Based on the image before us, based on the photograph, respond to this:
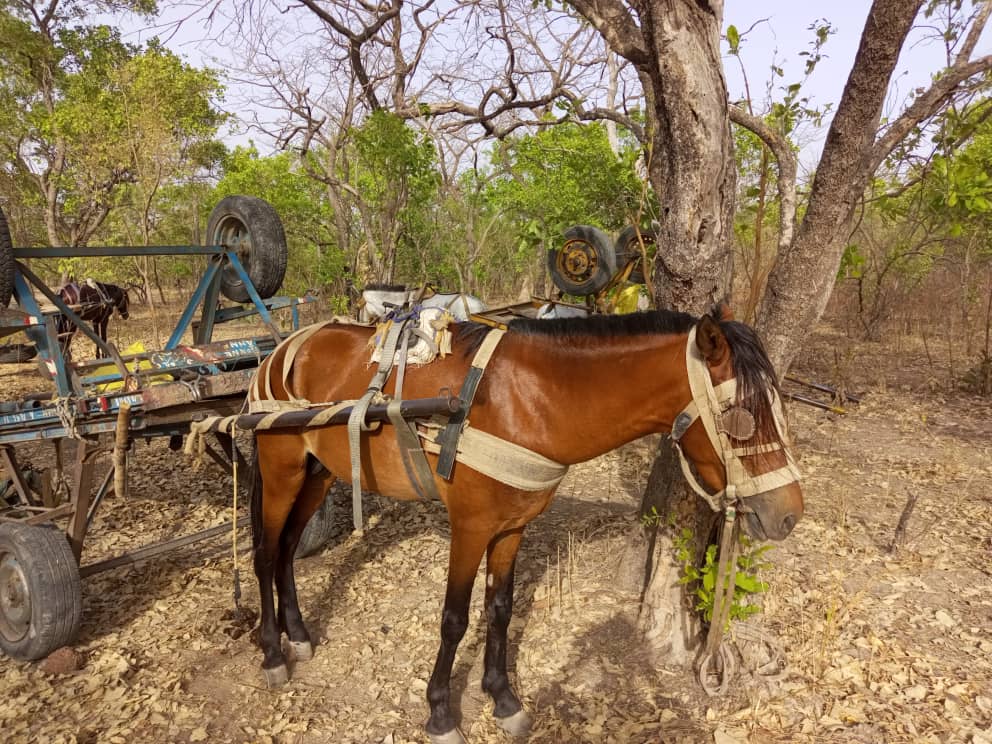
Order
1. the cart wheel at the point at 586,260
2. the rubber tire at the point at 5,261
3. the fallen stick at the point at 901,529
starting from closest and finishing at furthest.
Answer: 1. the rubber tire at the point at 5,261
2. the fallen stick at the point at 901,529
3. the cart wheel at the point at 586,260

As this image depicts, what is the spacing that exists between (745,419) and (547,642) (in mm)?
2153

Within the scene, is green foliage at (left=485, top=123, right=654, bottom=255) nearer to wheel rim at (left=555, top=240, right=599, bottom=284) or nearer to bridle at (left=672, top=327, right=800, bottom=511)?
wheel rim at (left=555, top=240, right=599, bottom=284)

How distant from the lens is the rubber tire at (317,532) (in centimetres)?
455

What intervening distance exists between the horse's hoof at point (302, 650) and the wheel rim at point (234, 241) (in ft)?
8.90

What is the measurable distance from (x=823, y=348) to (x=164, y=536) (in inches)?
539

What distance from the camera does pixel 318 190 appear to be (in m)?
21.3

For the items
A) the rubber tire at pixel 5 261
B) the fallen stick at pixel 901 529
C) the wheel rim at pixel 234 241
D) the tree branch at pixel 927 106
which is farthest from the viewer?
the wheel rim at pixel 234 241

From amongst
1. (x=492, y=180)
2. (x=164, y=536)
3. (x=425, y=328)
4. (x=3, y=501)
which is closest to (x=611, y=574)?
(x=425, y=328)

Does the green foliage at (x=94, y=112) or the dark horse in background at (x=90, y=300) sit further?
the green foliage at (x=94, y=112)

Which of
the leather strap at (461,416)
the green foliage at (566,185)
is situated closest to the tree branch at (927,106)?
the green foliage at (566,185)

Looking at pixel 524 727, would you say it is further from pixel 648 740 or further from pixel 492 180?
pixel 492 180

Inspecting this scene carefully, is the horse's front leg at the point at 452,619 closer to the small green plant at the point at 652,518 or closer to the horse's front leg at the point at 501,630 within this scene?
the horse's front leg at the point at 501,630

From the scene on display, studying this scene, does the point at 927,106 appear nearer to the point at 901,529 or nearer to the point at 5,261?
the point at 901,529

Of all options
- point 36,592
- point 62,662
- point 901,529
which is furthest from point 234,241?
point 901,529
